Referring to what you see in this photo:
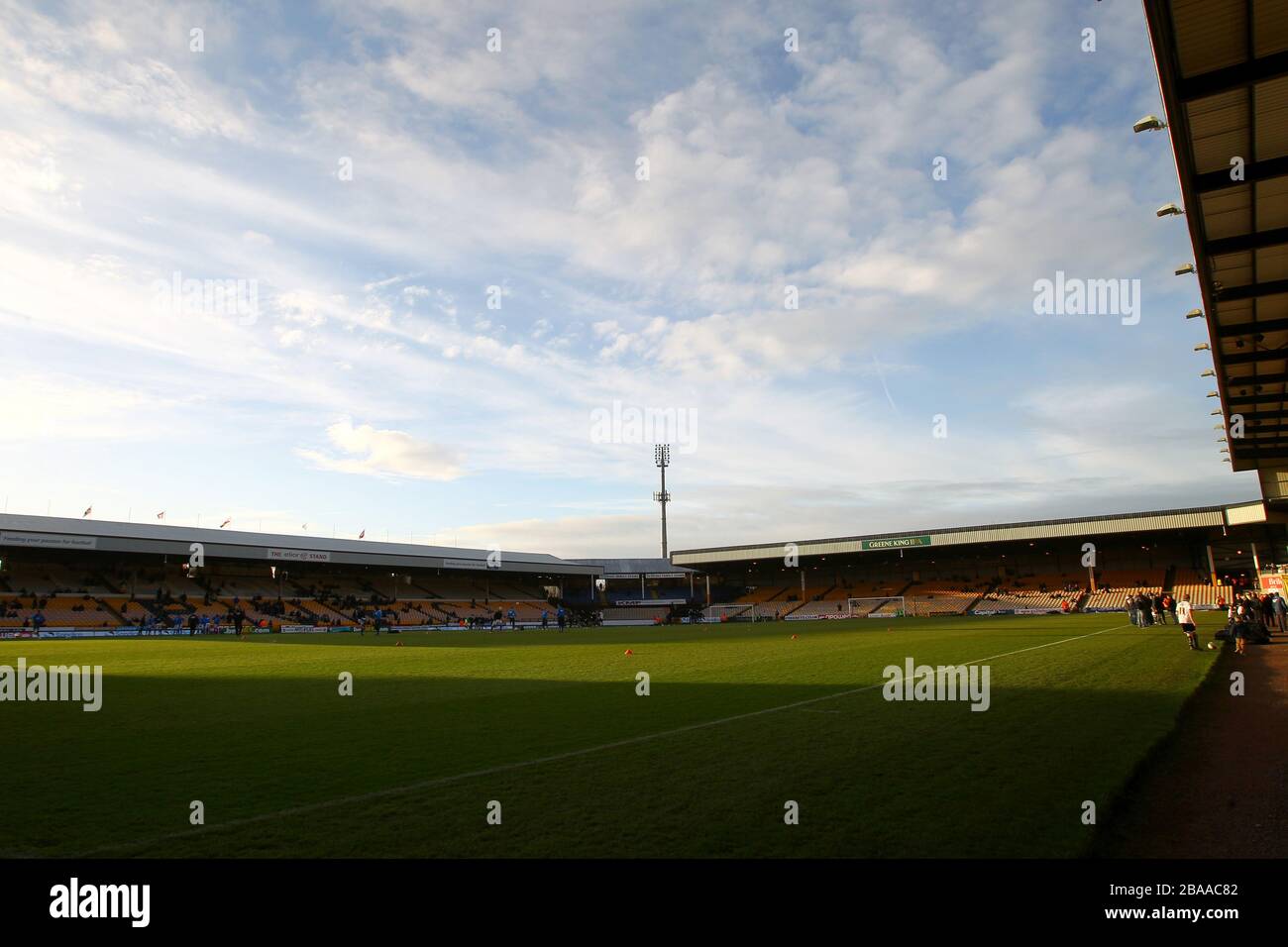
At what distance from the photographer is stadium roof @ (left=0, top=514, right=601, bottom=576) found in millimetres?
53281

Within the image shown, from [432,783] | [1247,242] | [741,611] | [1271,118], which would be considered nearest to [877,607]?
[741,611]

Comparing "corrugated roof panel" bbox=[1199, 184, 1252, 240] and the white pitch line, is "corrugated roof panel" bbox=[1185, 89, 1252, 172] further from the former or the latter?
the white pitch line

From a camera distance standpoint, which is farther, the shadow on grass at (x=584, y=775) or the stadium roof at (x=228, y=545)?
the stadium roof at (x=228, y=545)

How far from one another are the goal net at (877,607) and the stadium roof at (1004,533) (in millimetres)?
5174

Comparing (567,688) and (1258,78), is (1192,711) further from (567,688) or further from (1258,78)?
(567,688)

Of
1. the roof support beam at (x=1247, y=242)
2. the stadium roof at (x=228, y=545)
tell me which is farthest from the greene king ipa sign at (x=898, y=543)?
the roof support beam at (x=1247, y=242)

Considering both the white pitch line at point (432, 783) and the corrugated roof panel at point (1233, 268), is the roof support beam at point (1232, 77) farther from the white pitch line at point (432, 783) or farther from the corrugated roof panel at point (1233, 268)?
the white pitch line at point (432, 783)

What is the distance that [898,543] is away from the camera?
235 ft

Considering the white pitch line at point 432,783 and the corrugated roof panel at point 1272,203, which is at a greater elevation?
the corrugated roof panel at point 1272,203

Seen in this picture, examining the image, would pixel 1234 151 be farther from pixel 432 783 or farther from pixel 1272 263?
pixel 432 783

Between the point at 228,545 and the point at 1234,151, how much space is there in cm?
6732

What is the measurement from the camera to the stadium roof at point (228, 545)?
53281 mm
